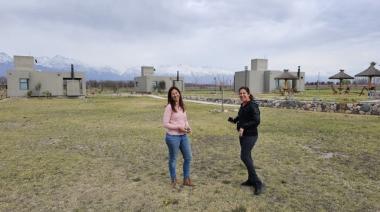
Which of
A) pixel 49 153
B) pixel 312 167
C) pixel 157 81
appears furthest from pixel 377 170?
pixel 157 81

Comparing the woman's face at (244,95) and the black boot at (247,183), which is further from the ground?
the woman's face at (244,95)

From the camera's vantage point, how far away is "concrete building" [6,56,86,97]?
113ft

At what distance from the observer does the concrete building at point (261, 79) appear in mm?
42125

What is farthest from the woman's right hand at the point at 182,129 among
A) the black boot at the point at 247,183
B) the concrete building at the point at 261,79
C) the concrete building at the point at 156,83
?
the concrete building at the point at 156,83

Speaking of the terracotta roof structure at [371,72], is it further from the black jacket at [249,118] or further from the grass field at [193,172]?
the black jacket at [249,118]

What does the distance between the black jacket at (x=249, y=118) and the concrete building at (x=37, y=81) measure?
115 feet

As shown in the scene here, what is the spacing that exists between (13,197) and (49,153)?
2.92 metres

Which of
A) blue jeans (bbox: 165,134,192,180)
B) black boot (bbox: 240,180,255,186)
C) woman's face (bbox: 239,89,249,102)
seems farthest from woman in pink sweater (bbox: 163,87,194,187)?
black boot (bbox: 240,180,255,186)

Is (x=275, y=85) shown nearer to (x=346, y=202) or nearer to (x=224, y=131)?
(x=224, y=131)

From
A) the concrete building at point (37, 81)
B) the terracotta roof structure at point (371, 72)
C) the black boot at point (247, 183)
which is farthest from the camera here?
the concrete building at point (37, 81)

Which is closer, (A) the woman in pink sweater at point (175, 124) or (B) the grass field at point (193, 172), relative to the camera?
Result: (B) the grass field at point (193, 172)

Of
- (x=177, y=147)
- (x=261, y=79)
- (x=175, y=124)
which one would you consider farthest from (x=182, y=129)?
(x=261, y=79)

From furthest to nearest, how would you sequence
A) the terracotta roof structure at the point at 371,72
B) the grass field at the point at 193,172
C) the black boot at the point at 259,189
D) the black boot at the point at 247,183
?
the terracotta roof structure at the point at 371,72 < the black boot at the point at 247,183 < the black boot at the point at 259,189 < the grass field at the point at 193,172

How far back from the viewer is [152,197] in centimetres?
453
